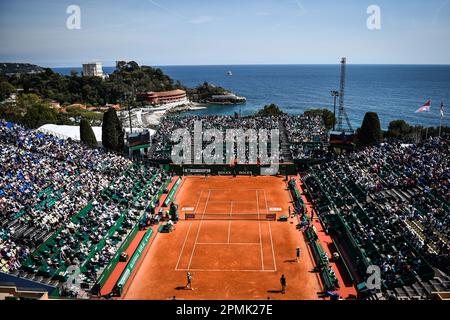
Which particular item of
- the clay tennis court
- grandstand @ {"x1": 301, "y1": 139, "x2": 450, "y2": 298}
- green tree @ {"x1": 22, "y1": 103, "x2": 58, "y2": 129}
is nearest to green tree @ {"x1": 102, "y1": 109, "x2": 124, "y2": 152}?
the clay tennis court

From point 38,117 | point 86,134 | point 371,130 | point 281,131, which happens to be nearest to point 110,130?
point 86,134

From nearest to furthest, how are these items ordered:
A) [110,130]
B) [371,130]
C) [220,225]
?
[220,225] < [371,130] < [110,130]

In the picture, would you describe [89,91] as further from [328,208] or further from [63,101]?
[328,208]

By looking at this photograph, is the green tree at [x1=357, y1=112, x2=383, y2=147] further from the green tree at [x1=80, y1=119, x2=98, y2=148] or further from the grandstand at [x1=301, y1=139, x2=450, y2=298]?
the green tree at [x1=80, y1=119, x2=98, y2=148]

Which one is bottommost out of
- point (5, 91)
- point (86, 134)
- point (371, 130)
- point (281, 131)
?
point (281, 131)

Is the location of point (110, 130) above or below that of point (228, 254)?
above

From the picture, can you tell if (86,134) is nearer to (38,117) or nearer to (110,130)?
(110,130)

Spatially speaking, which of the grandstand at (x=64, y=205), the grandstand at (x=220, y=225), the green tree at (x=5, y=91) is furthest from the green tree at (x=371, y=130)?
the green tree at (x=5, y=91)

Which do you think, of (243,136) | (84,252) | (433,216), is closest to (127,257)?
(84,252)
